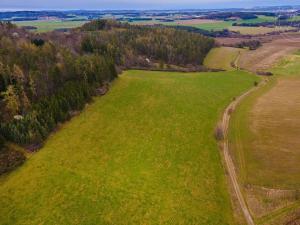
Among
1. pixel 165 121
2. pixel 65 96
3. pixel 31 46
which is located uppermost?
pixel 31 46

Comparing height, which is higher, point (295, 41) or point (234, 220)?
point (295, 41)

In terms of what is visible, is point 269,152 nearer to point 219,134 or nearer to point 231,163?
point 231,163

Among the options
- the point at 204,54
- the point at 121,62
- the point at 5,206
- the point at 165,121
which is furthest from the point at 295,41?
the point at 5,206

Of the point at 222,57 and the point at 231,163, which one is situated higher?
the point at 222,57

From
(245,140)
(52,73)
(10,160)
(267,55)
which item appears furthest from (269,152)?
(267,55)

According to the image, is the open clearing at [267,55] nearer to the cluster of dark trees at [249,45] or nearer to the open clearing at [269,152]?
the cluster of dark trees at [249,45]

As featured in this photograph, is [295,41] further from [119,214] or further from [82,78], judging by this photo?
[119,214]
